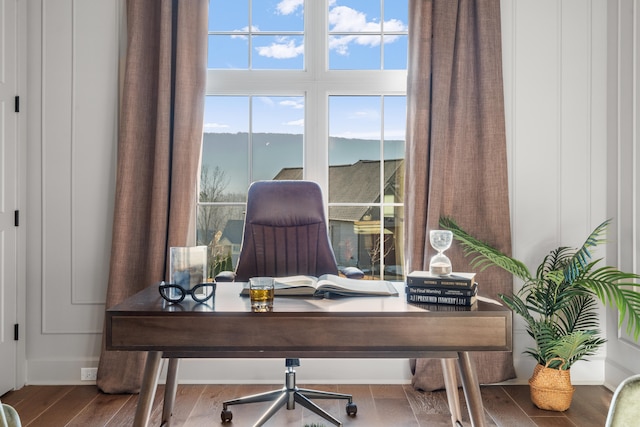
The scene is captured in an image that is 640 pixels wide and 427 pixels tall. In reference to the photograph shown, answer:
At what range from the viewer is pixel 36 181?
291cm

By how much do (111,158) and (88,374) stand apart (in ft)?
4.00

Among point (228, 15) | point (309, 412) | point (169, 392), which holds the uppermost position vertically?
point (228, 15)

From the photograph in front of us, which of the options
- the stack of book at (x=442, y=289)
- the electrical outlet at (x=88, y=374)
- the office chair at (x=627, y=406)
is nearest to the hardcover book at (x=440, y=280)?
the stack of book at (x=442, y=289)

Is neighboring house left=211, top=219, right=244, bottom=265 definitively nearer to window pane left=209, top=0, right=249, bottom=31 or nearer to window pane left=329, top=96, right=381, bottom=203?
window pane left=329, top=96, right=381, bottom=203

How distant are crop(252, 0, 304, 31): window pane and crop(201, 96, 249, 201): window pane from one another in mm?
460

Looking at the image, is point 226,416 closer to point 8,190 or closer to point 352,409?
point 352,409

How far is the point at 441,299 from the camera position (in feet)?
5.06

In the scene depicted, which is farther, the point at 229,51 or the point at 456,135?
the point at 229,51

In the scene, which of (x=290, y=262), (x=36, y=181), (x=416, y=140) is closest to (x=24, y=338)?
(x=36, y=181)

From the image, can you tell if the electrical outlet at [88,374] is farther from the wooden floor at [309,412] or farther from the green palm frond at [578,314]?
the green palm frond at [578,314]

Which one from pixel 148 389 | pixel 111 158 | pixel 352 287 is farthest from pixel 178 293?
pixel 111 158

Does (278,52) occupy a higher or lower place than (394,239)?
higher

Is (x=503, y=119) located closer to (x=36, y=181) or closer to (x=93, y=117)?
(x=93, y=117)

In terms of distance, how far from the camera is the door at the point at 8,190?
271 cm
